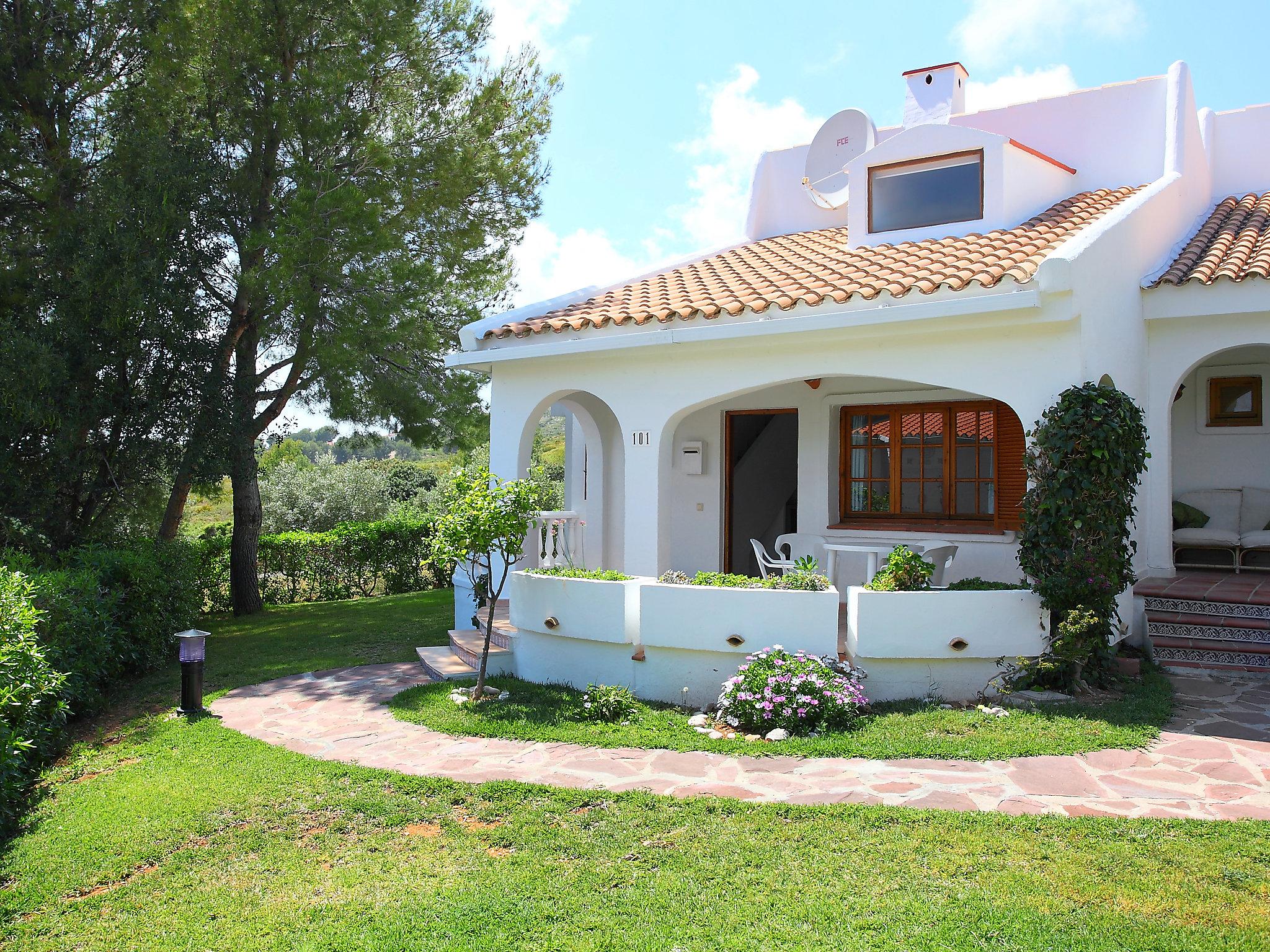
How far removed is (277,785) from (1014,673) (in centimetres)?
633

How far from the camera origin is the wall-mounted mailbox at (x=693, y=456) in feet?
42.8

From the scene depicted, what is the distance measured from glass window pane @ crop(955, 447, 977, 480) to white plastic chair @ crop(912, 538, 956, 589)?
971mm

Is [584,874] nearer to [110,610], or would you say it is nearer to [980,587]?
[980,587]

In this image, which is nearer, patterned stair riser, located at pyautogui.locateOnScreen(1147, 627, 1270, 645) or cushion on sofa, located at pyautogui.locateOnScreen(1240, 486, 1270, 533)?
patterned stair riser, located at pyautogui.locateOnScreen(1147, 627, 1270, 645)

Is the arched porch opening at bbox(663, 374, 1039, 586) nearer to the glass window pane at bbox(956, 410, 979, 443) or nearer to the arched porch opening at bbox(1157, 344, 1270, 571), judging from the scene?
the glass window pane at bbox(956, 410, 979, 443)

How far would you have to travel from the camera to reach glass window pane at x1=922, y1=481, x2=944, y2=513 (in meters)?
11.2

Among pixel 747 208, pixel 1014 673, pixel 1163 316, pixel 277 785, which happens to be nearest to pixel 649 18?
pixel 747 208

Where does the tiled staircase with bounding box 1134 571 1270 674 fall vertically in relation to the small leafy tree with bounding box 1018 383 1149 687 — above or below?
below

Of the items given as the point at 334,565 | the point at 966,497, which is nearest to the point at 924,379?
the point at 966,497

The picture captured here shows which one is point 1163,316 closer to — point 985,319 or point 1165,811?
point 985,319

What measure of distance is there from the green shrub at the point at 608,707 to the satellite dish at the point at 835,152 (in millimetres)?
9401

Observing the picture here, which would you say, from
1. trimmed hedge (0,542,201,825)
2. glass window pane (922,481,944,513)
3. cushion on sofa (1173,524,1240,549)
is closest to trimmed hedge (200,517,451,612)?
trimmed hedge (0,542,201,825)

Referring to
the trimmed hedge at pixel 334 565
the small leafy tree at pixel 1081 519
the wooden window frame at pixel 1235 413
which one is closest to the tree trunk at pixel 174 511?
the trimmed hedge at pixel 334 565

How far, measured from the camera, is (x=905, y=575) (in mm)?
8242
